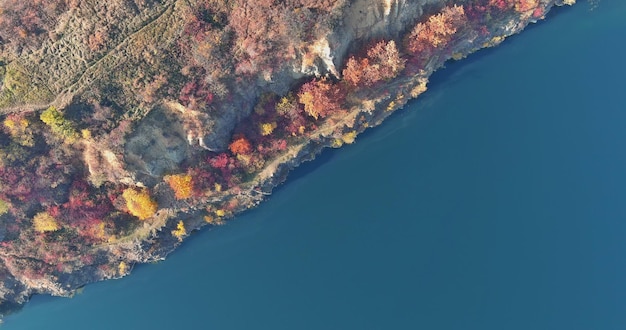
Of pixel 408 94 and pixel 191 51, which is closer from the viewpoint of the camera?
pixel 191 51

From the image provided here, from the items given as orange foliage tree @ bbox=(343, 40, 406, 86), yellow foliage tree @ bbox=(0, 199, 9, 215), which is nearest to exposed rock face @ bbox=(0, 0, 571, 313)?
yellow foliage tree @ bbox=(0, 199, 9, 215)

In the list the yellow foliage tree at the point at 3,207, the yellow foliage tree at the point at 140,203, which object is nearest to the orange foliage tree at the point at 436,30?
the yellow foliage tree at the point at 140,203

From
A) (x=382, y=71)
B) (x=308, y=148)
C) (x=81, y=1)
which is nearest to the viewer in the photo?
(x=81, y=1)

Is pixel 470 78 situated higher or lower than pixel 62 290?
higher

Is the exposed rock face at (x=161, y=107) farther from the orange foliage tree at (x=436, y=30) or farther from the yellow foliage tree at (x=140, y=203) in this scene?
the orange foliage tree at (x=436, y=30)

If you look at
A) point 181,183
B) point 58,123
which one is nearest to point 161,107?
point 181,183

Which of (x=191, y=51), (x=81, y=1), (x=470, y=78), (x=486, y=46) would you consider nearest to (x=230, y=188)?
(x=191, y=51)

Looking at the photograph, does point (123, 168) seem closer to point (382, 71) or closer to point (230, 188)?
point (230, 188)
